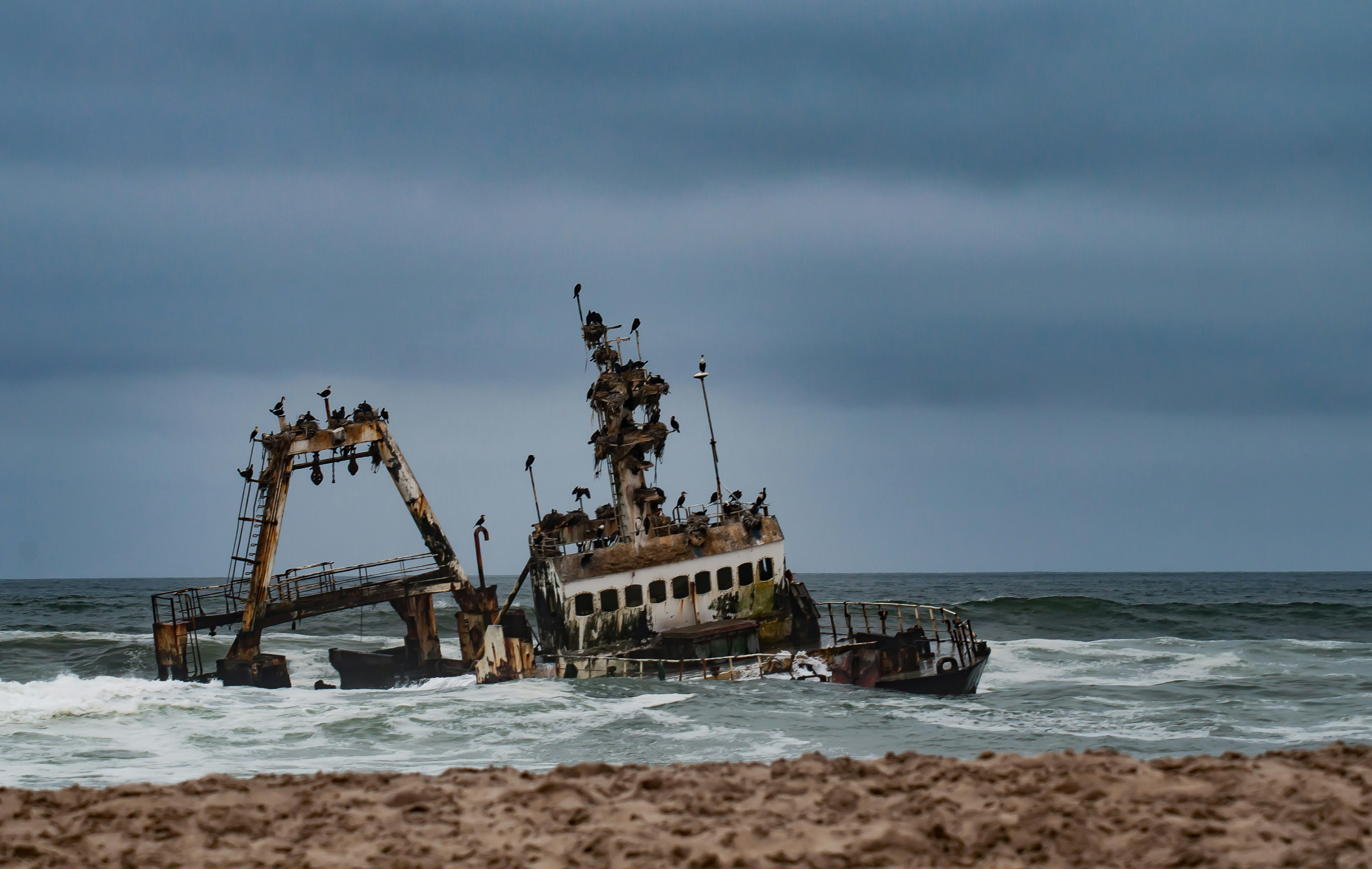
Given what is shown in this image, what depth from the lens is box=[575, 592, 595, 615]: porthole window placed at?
27.1m

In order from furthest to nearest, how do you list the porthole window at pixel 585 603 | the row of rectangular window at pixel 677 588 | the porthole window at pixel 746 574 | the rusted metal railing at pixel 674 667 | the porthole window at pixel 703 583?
the porthole window at pixel 746 574 → the porthole window at pixel 703 583 → the row of rectangular window at pixel 677 588 → the porthole window at pixel 585 603 → the rusted metal railing at pixel 674 667

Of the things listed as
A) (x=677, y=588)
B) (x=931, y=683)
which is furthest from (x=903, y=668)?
(x=677, y=588)

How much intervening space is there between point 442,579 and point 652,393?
7574mm

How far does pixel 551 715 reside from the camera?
21.9 metres

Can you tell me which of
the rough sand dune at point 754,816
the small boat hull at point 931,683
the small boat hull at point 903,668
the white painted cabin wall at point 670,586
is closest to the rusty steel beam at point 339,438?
the white painted cabin wall at point 670,586

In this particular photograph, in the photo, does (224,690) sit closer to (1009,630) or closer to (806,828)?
(806,828)

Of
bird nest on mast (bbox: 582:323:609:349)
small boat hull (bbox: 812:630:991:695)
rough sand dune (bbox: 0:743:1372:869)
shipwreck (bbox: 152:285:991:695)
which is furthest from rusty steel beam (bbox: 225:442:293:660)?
rough sand dune (bbox: 0:743:1372:869)

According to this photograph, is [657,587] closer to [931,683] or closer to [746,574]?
[746,574]

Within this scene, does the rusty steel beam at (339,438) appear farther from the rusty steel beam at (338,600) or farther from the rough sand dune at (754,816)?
the rough sand dune at (754,816)

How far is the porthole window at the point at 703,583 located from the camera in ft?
92.2

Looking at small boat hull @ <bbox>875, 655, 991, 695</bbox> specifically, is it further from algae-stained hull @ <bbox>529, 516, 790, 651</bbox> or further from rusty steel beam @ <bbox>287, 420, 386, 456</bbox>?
rusty steel beam @ <bbox>287, 420, 386, 456</bbox>

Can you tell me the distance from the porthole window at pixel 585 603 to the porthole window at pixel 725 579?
2943 millimetres

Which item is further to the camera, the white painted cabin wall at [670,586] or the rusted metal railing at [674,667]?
the white painted cabin wall at [670,586]

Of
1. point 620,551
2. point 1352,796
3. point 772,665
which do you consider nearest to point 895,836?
point 1352,796
